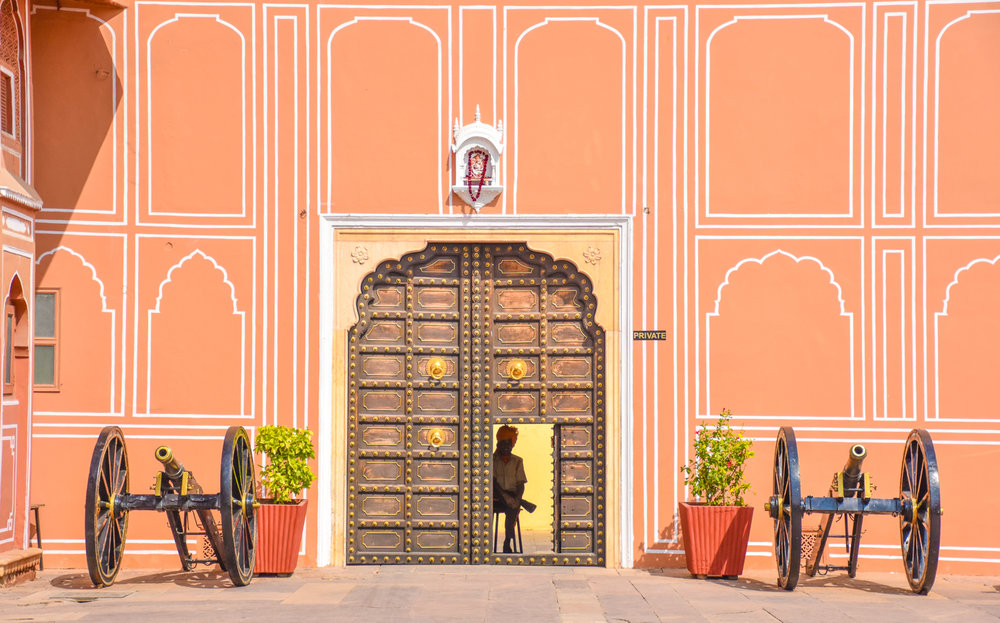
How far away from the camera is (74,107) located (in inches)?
362

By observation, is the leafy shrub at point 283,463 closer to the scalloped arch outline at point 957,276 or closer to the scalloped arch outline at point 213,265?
the scalloped arch outline at point 213,265

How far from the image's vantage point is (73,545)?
899cm

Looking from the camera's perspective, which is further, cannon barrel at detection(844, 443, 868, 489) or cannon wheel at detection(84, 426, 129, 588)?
cannon barrel at detection(844, 443, 868, 489)

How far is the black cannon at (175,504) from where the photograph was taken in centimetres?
750

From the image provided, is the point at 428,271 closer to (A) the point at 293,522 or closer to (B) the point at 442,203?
(B) the point at 442,203

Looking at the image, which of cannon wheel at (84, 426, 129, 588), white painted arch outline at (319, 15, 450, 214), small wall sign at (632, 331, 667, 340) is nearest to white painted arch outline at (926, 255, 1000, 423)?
small wall sign at (632, 331, 667, 340)

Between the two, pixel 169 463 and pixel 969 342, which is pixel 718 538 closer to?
pixel 969 342

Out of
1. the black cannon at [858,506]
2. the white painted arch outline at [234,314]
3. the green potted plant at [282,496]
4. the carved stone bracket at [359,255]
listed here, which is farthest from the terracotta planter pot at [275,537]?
the black cannon at [858,506]

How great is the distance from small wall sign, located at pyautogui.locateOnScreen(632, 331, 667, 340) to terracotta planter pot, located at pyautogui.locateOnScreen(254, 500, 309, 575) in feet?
9.66

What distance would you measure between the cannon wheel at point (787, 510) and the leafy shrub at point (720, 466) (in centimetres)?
26

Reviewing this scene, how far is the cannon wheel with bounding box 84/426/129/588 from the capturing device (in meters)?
7.43

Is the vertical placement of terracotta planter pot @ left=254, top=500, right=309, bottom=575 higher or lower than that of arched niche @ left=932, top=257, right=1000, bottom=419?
lower

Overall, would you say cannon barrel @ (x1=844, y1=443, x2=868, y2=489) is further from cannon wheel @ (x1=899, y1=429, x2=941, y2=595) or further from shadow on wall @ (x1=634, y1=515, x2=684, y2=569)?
shadow on wall @ (x1=634, y1=515, x2=684, y2=569)

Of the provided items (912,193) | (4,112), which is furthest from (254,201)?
(912,193)
